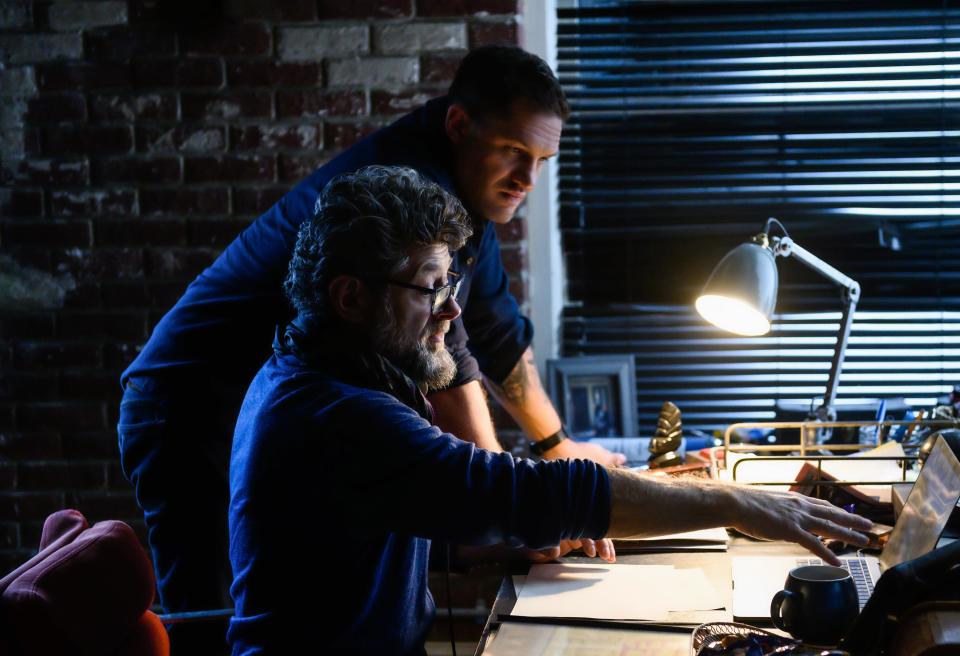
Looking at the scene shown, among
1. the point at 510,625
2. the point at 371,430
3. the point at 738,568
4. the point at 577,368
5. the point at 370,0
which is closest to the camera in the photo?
the point at 371,430

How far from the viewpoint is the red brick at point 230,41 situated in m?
2.54

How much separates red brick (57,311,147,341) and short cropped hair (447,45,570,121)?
3.84ft

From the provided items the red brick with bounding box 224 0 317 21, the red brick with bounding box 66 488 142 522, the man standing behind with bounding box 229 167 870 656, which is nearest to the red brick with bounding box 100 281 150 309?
the red brick with bounding box 66 488 142 522

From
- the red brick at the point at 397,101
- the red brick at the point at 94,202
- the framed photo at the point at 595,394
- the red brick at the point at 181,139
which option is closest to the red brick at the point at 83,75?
Result: the red brick at the point at 181,139

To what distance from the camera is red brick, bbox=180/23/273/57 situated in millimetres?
→ 2535

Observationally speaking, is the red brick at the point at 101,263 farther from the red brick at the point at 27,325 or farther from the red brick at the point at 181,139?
the red brick at the point at 181,139

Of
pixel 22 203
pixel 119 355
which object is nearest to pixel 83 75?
pixel 22 203

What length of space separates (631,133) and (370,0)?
801 mm

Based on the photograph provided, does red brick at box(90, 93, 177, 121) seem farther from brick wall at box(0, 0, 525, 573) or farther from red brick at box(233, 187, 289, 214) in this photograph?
red brick at box(233, 187, 289, 214)

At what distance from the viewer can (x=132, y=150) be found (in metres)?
2.60

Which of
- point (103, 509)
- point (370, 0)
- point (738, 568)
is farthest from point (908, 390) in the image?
point (103, 509)

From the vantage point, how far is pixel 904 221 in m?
2.79

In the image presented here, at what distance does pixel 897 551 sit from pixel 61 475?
209 cm

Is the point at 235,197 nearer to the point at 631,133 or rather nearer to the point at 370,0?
the point at 370,0
